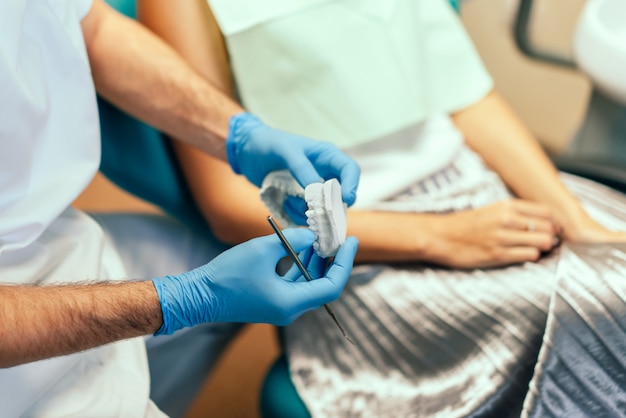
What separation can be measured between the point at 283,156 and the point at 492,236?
333mm

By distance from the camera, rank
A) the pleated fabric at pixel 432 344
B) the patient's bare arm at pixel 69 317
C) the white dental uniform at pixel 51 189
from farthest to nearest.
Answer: the pleated fabric at pixel 432 344
the white dental uniform at pixel 51 189
the patient's bare arm at pixel 69 317

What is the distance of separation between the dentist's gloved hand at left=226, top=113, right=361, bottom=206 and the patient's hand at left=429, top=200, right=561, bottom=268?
0.21 metres

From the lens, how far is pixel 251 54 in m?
0.96

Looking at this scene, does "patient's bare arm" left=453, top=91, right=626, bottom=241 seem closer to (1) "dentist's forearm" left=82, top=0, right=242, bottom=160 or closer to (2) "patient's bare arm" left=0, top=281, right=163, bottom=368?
(1) "dentist's forearm" left=82, top=0, right=242, bottom=160

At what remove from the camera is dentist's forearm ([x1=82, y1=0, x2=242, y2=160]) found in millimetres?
912

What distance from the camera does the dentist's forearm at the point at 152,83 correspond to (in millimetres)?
912

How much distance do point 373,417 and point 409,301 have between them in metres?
0.16

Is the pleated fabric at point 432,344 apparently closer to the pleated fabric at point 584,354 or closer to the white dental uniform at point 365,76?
the pleated fabric at point 584,354

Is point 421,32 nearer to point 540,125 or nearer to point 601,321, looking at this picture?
point 601,321

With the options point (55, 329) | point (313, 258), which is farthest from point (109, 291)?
point (313, 258)

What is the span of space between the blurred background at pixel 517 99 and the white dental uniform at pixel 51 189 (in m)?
0.37

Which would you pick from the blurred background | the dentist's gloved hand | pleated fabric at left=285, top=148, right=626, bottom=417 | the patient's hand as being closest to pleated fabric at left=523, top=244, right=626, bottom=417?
pleated fabric at left=285, top=148, right=626, bottom=417

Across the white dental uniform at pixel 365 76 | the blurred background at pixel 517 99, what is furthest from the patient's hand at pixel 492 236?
the blurred background at pixel 517 99

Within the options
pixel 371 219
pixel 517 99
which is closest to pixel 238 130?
pixel 371 219
